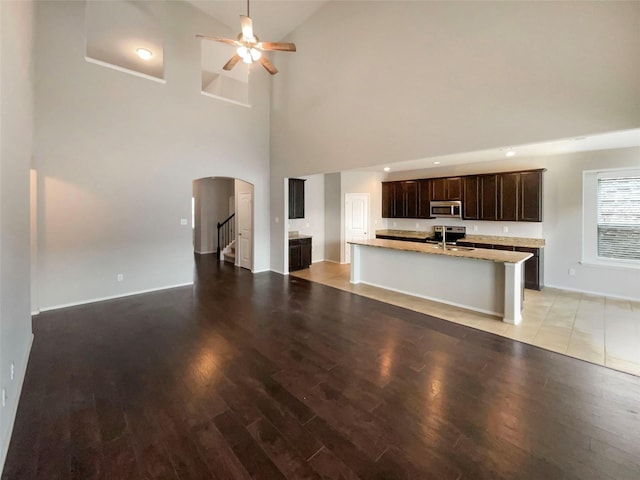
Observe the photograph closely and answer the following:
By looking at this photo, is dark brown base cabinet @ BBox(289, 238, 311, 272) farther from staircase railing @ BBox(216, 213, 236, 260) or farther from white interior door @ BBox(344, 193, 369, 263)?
staircase railing @ BBox(216, 213, 236, 260)

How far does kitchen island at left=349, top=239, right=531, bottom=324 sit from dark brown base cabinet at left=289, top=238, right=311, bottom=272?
195cm

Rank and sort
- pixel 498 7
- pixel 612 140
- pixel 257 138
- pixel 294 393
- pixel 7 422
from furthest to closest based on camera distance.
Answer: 1. pixel 257 138
2. pixel 612 140
3. pixel 498 7
4. pixel 294 393
5. pixel 7 422

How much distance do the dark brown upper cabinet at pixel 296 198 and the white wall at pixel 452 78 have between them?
2.38ft

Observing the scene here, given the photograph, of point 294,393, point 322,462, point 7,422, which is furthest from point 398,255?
point 7,422

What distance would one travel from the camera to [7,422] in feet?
→ 6.38

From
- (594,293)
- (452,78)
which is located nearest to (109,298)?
(452,78)

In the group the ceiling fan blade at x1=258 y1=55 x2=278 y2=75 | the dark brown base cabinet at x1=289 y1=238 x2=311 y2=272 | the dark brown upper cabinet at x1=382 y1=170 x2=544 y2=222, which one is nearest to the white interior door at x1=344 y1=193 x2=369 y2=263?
the dark brown upper cabinet at x1=382 y1=170 x2=544 y2=222

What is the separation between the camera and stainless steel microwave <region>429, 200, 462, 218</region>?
22.2 feet

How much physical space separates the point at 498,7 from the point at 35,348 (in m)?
6.99

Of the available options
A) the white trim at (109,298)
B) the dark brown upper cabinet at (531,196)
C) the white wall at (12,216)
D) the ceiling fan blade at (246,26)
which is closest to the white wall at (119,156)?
the white trim at (109,298)

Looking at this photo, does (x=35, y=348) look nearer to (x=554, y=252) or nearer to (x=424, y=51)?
(x=424, y=51)

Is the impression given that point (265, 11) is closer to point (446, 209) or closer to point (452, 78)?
point (452, 78)

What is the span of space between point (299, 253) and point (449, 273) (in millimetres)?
3993

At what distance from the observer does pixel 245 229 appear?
7.75 m
